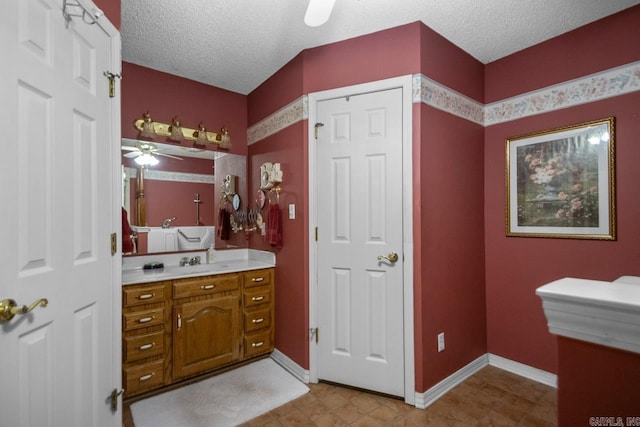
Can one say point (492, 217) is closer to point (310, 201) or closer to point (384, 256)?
point (384, 256)

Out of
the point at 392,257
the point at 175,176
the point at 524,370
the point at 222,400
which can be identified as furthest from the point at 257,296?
the point at 524,370

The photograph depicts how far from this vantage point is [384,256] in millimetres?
2010

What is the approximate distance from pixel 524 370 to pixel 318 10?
2.83 m

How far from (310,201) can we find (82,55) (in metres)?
1.50

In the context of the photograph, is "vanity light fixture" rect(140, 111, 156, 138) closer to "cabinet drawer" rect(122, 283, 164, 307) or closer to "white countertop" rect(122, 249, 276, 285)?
"white countertop" rect(122, 249, 276, 285)

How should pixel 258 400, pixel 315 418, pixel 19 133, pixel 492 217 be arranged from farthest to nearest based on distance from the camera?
1. pixel 492 217
2. pixel 258 400
3. pixel 315 418
4. pixel 19 133

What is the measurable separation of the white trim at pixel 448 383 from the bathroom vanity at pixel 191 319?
4.30ft

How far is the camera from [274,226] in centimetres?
247

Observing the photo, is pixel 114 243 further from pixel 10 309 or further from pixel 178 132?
pixel 178 132

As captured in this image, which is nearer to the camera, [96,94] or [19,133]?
[19,133]

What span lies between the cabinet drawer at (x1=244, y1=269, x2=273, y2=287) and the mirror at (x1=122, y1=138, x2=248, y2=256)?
594 mm

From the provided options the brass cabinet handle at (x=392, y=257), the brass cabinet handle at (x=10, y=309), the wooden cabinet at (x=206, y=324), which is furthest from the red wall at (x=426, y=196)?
the brass cabinet handle at (x=10, y=309)

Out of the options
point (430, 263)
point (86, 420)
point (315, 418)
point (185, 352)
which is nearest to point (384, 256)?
point (430, 263)

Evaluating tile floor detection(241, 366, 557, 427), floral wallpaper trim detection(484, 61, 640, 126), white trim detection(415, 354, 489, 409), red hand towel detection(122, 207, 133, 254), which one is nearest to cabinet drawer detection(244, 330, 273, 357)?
tile floor detection(241, 366, 557, 427)
